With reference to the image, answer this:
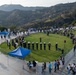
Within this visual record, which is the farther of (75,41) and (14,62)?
(75,41)

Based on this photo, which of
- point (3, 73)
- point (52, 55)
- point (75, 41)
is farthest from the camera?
point (75, 41)

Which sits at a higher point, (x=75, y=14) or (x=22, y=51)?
(x=22, y=51)

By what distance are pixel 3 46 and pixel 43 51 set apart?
5.78 m

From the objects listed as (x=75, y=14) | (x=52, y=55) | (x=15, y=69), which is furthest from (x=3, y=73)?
(x=75, y=14)

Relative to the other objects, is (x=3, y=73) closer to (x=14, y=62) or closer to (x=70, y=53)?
(x=14, y=62)

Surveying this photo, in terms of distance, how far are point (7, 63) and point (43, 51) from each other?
836 cm

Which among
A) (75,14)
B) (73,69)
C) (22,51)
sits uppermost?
(22,51)

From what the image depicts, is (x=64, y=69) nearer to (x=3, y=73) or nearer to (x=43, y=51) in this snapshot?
(x=3, y=73)

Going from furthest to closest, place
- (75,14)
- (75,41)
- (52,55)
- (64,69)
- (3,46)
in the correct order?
(75,14), (75,41), (3,46), (52,55), (64,69)

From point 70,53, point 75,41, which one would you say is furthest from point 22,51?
point 75,41

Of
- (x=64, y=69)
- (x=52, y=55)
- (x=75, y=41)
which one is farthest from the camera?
(x=75, y=41)

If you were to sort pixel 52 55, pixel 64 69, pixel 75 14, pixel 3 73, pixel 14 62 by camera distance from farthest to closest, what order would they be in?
pixel 75 14 → pixel 52 55 → pixel 14 62 → pixel 64 69 → pixel 3 73

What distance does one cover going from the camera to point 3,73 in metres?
21.5

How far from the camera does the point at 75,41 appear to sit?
129 feet
